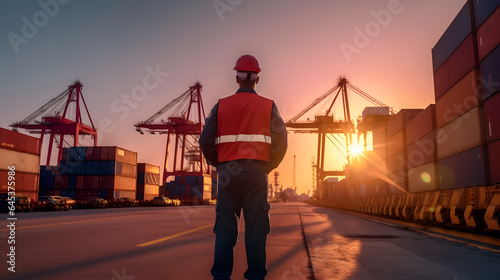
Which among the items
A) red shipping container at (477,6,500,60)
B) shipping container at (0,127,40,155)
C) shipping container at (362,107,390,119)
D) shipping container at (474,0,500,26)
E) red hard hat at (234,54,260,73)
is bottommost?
red hard hat at (234,54,260,73)

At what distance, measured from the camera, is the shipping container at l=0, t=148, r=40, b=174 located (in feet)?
104

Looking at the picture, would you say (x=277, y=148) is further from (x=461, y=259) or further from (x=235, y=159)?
(x=461, y=259)

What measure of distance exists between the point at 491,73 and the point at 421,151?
295 inches

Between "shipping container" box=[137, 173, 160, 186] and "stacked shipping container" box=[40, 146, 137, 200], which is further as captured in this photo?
"shipping container" box=[137, 173, 160, 186]

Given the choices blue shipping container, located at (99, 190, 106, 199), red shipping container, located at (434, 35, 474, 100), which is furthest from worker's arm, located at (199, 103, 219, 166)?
blue shipping container, located at (99, 190, 106, 199)

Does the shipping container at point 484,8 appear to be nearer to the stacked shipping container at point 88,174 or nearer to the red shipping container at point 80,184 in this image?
the stacked shipping container at point 88,174

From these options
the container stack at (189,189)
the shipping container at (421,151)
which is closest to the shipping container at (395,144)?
the shipping container at (421,151)

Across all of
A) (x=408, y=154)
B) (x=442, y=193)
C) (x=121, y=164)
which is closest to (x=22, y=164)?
(x=121, y=164)

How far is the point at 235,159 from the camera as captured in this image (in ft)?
10.9

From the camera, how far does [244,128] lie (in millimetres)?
3383

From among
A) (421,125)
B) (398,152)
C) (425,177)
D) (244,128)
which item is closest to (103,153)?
(398,152)

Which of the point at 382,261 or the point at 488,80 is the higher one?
the point at 488,80

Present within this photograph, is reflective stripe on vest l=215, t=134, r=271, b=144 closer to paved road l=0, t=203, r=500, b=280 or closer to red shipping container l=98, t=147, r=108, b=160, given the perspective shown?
paved road l=0, t=203, r=500, b=280

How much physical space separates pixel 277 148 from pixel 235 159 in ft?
1.31
